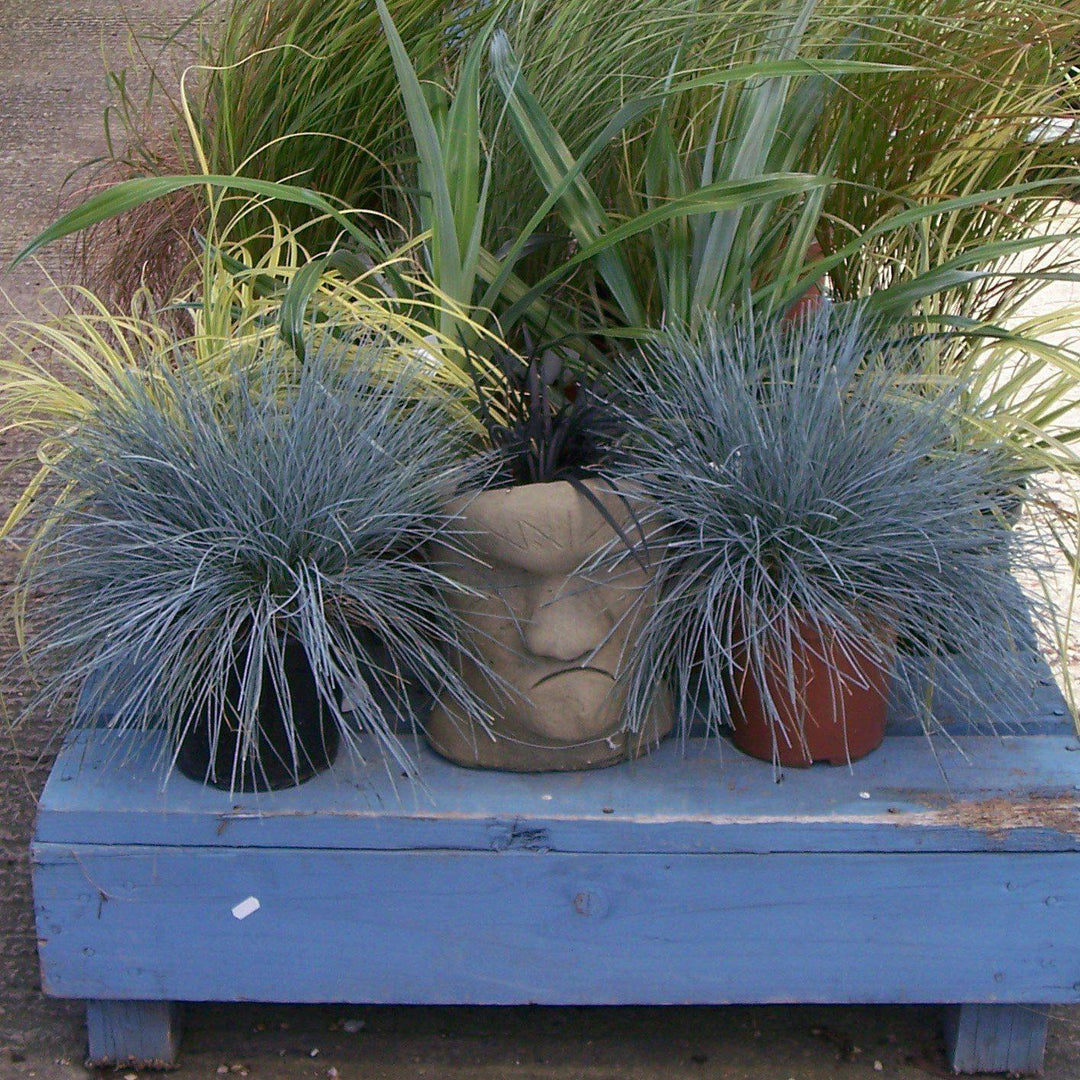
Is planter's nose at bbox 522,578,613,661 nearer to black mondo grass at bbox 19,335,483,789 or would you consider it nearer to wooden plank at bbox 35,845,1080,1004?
black mondo grass at bbox 19,335,483,789

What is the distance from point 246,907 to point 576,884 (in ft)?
1.20

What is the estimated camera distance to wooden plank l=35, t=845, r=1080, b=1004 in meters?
1.41

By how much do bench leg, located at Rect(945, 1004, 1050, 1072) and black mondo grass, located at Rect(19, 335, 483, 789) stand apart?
2.30ft

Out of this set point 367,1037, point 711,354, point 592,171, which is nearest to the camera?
point 711,354

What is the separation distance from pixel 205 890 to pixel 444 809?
0.92 ft

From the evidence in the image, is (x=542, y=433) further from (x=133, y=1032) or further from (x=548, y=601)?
(x=133, y=1032)

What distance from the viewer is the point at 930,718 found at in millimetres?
1427

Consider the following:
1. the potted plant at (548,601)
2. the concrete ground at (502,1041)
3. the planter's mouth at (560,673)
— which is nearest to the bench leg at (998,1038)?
the concrete ground at (502,1041)

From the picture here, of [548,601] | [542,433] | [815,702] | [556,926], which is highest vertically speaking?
[542,433]

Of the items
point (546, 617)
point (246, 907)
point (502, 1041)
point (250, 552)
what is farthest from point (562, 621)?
point (502, 1041)

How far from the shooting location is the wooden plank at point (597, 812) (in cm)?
140

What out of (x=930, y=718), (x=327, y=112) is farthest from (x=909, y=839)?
(x=327, y=112)

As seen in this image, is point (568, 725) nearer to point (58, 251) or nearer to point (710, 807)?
point (710, 807)

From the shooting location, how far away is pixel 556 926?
1441mm
